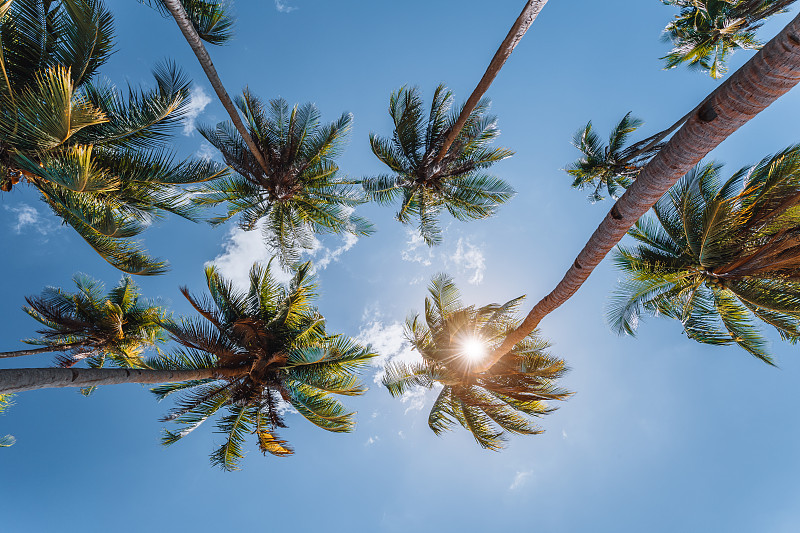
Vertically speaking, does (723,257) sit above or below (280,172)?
below

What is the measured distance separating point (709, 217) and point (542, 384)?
4501 mm

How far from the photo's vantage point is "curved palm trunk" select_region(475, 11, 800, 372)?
2182 mm

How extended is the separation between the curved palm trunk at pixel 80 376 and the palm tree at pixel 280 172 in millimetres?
4524

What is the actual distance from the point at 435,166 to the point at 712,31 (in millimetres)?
8169

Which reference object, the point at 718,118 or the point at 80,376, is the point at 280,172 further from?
the point at 718,118

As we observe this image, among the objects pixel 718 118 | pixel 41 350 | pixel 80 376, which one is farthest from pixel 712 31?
pixel 41 350

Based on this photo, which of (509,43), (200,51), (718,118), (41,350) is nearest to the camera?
(718,118)

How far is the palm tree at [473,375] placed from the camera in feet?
24.5

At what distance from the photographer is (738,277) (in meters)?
6.96

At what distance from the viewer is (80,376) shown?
19.0 ft

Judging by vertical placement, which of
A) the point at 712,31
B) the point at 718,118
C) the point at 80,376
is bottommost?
the point at 80,376

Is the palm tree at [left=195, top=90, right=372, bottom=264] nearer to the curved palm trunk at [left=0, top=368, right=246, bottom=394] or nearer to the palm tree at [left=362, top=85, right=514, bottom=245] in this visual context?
the palm tree at [left=362, top=85, right=514, bottom=245]

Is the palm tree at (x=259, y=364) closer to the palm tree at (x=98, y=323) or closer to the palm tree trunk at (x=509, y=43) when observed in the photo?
the palm tree at (x=98, y=323)

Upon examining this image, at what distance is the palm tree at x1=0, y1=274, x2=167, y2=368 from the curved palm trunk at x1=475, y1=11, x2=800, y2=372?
10.5 meters
